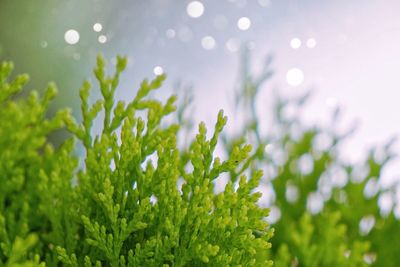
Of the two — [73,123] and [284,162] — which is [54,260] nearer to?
[73,123]

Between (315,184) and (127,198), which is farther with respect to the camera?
(315,184)

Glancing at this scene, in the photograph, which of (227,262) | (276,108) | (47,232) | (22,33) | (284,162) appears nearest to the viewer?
(227,262)

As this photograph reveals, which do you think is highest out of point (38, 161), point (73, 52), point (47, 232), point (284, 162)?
point (73, 52)

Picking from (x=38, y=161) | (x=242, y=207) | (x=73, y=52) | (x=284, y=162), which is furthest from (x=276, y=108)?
(x=73, y=52)

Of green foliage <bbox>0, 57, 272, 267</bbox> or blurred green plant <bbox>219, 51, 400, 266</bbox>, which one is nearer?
green foliage <bbox>0, 57, 272, 267</bbox>

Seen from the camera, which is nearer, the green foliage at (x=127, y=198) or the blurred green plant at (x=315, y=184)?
the green foliage at (x=127, y=198)

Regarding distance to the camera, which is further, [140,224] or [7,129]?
[7,129]

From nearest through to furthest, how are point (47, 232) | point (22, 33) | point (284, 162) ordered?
point (47, 232) < point (284, 162) < point (22, 33)

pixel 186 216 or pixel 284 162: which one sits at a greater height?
pixel 284 162
